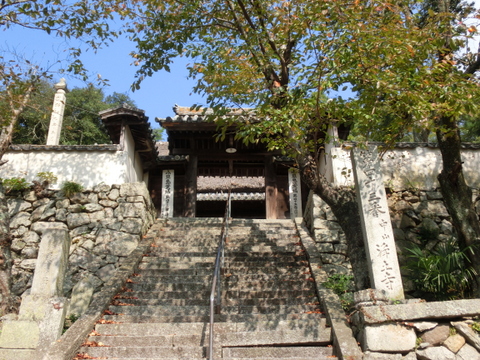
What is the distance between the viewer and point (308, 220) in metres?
11.3

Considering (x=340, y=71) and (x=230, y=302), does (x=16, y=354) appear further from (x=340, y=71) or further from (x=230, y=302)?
(x=340, y=71)

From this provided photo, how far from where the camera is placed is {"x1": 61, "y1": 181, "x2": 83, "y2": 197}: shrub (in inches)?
441

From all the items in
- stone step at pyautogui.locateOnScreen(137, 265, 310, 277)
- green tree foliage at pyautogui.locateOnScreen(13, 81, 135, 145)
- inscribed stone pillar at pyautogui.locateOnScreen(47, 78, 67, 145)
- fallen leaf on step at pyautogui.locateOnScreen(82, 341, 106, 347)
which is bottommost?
fallen leaf on step at pyautogui.locateOnScreen(82, 341, 106, 347)

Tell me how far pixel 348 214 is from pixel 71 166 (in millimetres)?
8366

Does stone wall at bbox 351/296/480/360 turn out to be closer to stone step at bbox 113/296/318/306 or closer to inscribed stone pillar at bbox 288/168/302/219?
stone step at bbox 113/296/318/306

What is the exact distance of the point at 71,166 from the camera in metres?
11.8

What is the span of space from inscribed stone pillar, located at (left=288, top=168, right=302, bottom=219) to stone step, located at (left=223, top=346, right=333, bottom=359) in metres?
8.14

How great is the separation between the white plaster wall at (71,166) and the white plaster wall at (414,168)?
20.8 ft

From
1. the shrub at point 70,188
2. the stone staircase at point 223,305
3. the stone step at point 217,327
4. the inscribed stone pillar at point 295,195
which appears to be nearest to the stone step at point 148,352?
the stone staircase at point 223,305

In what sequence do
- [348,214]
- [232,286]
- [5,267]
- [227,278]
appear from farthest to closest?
[227,278] → [232,286] → [5,267] → [348,214]

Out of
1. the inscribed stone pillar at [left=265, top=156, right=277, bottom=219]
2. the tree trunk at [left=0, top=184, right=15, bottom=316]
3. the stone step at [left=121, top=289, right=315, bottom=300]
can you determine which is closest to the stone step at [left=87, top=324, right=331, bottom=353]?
the stone step at [left=121, top=289, right=315, bottom=300]

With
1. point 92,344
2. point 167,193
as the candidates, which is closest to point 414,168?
point 167,193

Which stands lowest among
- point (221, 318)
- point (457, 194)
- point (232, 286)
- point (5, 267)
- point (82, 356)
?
point (82, 356)

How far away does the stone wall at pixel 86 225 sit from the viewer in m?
9.73
